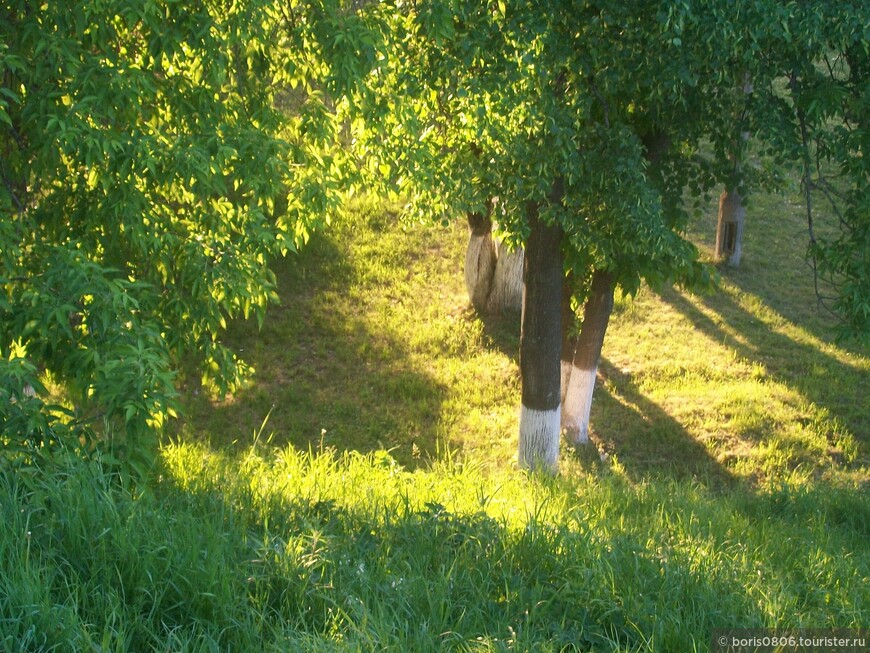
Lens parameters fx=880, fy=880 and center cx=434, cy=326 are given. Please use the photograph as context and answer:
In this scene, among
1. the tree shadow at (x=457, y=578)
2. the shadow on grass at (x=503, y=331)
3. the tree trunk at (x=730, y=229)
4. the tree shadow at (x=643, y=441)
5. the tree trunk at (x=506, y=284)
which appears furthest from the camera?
the tree trunk at (x=730, y=229)

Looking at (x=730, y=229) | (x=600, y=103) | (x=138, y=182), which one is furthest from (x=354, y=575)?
(x=730, y=229)

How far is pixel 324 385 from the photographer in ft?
42.0

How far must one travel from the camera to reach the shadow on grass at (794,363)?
1146 centimetres

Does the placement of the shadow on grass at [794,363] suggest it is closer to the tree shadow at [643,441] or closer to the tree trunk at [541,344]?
the tree shadow at [643,441]

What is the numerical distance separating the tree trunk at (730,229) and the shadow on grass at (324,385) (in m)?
6.49

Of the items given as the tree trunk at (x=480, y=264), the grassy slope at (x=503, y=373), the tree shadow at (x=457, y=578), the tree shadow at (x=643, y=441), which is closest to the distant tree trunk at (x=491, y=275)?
the tree trunk at (x=480, y=264)

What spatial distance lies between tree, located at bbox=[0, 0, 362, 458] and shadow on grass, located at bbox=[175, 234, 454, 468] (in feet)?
15.3

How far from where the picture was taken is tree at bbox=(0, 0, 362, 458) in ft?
13.7

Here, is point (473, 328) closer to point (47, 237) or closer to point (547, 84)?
point (547, 84)

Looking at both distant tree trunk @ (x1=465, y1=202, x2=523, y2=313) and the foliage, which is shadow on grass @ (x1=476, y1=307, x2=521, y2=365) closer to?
distant tree trunk @ (x1=465, y1=202, x2=523, y2=313)

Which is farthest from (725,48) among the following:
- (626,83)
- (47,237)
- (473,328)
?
(473,328)

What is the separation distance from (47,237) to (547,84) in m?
4.04

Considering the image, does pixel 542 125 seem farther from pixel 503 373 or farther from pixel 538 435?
pixel 503 373

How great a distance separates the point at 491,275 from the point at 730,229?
188 inches
